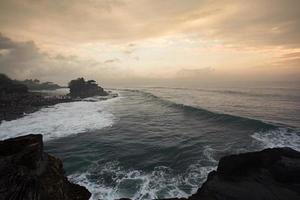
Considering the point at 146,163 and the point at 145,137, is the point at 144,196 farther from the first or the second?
the point at 145,137

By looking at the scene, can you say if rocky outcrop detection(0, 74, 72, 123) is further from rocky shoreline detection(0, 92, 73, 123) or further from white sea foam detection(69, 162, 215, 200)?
white sea foam detection(69, 162, 215, 200)

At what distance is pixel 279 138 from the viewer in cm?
2488

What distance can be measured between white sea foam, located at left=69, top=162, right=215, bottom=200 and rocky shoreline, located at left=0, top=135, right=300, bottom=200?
278 centimetres

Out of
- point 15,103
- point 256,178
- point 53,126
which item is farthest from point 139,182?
point 15,103

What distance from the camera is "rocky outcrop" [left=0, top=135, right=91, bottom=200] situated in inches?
251

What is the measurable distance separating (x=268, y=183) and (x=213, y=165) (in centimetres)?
626

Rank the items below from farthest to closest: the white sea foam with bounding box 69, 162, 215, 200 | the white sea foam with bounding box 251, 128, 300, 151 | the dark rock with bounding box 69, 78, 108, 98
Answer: the dark rock with bounding box 69, 78, 108, 98
the white sea foam with bounding box 251, 128, 300, 151
the white sea foam with bounding box 69, 162, 215, 200

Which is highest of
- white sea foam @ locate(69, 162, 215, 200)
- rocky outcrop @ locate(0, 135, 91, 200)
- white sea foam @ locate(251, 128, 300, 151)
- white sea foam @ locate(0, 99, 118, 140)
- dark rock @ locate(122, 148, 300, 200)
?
rocky outcrop @ locate(0, 135, 91, 200)

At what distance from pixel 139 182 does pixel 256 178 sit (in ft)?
28.0

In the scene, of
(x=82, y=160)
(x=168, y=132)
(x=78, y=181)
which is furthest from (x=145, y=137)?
(x=78, y=181)

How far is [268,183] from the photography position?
464 inches

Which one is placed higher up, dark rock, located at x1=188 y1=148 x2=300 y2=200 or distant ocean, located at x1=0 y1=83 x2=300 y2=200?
dark rock, located at x1=188 y1=148 x2=300 y2=200

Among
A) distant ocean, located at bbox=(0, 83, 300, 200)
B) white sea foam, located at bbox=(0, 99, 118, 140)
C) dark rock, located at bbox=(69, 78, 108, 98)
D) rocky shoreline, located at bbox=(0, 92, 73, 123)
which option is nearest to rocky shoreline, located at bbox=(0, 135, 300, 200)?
distant ocean, located at bbox=(0, 83, 300, 200)

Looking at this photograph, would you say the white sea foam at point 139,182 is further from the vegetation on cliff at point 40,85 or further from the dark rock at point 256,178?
the vegetation on cliff at point 40,85
